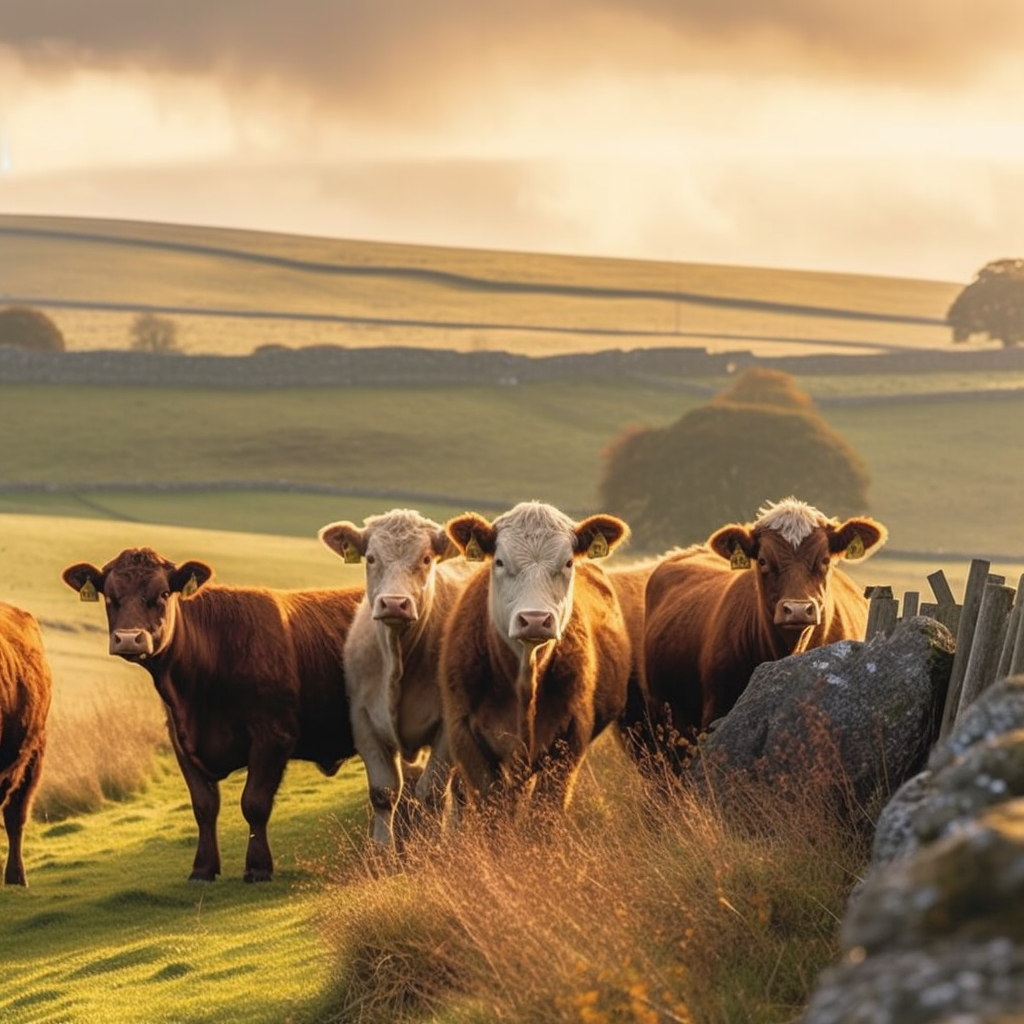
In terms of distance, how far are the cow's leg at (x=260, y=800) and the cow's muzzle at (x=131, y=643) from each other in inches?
48.1

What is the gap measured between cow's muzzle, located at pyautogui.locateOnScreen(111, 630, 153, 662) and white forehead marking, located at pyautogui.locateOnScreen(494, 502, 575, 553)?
3.01m

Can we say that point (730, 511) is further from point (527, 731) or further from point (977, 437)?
point (527, 731)

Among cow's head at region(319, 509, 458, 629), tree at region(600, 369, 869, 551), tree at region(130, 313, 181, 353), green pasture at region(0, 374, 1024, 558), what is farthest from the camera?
tree at region(130, 313, 181, 353)

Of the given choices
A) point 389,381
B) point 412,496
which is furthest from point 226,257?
point 412,496

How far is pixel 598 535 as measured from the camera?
1193cm

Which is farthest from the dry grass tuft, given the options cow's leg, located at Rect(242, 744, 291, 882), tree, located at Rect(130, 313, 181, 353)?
tree, located at Rect(130, 313, 181, 353)

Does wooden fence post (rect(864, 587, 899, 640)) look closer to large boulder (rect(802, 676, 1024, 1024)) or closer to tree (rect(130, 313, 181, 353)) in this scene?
large boulder (rect(802, 676, 1024, 1024))

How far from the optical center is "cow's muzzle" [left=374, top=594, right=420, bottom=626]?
41.7 feet

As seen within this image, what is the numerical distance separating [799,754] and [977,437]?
218 feet

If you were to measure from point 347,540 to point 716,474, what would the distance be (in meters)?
51.2

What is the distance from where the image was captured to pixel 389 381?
85812 millimetres

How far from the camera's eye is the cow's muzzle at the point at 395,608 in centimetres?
1271

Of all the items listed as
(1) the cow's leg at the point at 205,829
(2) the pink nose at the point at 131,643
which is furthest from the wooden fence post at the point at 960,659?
(1) the cow's leg at the point at 205,829

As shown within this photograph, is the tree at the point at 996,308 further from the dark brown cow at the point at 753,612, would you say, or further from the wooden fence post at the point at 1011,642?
the wooden fence post at the point at 1011,642
